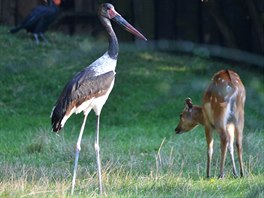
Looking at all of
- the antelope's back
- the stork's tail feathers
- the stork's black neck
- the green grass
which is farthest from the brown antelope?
the stork's tail feathers

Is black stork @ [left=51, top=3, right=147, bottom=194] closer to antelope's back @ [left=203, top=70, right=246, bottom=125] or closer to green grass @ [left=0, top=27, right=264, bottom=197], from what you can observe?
green grass @ [left=0, top=27, right=264, bottom=197]

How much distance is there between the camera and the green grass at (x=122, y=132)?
3296 millimetres

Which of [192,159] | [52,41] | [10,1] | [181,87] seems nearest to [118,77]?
[52,41]

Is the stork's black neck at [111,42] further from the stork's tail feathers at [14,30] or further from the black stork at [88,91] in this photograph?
the stork's tail feathers at [14,30]

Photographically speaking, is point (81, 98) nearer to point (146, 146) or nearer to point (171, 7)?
point (146, 146)

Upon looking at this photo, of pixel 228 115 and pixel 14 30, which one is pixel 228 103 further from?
pixel 14 30

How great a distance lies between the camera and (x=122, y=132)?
32.7 feet

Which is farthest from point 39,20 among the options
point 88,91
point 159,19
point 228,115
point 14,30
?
point 88,91

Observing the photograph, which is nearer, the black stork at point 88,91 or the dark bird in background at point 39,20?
the black stork at point 88,91

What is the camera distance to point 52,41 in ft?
43.9

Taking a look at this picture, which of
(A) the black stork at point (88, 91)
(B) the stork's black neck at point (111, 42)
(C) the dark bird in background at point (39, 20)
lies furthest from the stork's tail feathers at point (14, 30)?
(A) the black stork at point (88, 91)

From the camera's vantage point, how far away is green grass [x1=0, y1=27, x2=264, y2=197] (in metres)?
3.30

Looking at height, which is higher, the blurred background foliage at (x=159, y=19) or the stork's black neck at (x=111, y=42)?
the stork's black neck at (x=111, y=42)

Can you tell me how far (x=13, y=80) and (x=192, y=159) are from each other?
15.1ft
